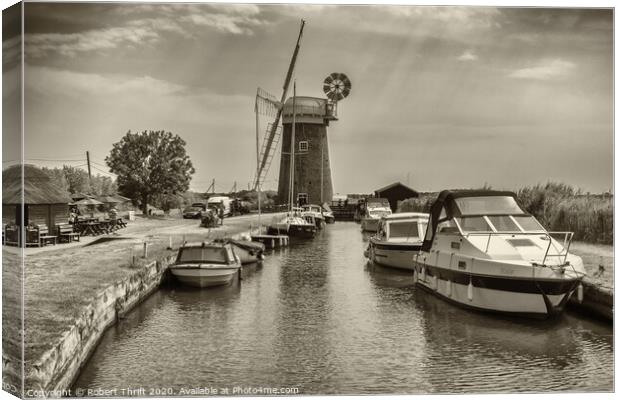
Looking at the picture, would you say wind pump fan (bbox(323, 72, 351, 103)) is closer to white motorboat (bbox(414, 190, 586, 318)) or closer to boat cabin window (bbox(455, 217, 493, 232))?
white motorboat (bbox(414, 190, 586, 318))

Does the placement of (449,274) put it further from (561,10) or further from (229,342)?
(561,10)

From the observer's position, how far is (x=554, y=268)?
1423 centimetres

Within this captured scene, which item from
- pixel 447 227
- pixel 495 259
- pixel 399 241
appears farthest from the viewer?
pixel 399 241

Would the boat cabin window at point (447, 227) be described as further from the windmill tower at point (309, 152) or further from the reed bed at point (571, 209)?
the windmill tower at point (309, 152)

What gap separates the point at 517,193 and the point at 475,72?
4867mm

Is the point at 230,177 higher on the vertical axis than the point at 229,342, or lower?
higher

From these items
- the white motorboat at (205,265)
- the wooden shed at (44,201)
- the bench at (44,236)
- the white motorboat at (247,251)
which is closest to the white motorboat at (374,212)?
the white motorboat at (247,251)

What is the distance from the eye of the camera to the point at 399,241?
80.4 feet

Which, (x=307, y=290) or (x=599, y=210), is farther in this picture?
(x=307, y=290)

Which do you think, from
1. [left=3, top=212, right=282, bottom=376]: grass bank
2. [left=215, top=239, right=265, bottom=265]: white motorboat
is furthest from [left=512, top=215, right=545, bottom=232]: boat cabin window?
[left=215, top=239, right=265, bottom=265]: white motorboat

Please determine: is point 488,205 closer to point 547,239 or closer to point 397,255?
point 547,239

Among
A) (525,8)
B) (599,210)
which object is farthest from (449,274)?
(525,8)

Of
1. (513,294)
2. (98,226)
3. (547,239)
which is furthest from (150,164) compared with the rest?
(547,239)

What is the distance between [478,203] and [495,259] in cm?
278
